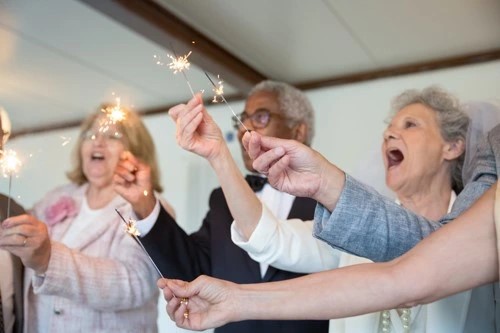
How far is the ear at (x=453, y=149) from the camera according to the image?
1.30 m

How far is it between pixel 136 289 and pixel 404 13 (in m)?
1.20

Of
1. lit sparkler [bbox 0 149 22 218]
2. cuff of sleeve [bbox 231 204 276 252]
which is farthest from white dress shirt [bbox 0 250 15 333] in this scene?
cuff of sleeve [bbox 231 204 276 252]

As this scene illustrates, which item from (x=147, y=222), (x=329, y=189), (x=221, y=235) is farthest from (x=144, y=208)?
(x=329, y=189)

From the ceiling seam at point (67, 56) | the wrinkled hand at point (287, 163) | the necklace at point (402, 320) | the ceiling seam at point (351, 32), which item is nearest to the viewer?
the wrinkled hand at point (287, 163)

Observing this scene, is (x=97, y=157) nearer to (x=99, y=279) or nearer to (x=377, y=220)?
(x=99, y=279)

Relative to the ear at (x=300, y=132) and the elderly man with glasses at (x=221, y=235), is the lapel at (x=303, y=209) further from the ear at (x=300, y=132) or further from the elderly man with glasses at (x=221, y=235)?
the ear at (x=300, y=132)

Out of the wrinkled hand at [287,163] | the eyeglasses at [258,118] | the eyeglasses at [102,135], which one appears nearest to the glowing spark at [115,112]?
the eyeglasses at [102,135]

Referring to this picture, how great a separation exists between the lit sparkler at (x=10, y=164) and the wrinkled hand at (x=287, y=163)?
554mm

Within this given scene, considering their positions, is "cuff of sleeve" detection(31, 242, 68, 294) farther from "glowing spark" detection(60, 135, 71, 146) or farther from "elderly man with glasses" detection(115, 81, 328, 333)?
"glowing spark" detection(60, 135, 71, 146)

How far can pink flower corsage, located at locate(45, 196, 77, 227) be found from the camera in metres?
1.49

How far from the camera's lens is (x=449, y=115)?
4.34 ft

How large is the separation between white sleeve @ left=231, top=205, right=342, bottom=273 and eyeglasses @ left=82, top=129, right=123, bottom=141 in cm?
46

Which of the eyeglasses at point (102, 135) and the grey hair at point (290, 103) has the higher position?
the grey hair at point (290, 103)

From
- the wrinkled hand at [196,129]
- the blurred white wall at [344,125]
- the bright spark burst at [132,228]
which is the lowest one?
the bright spark burst at [132,228]
